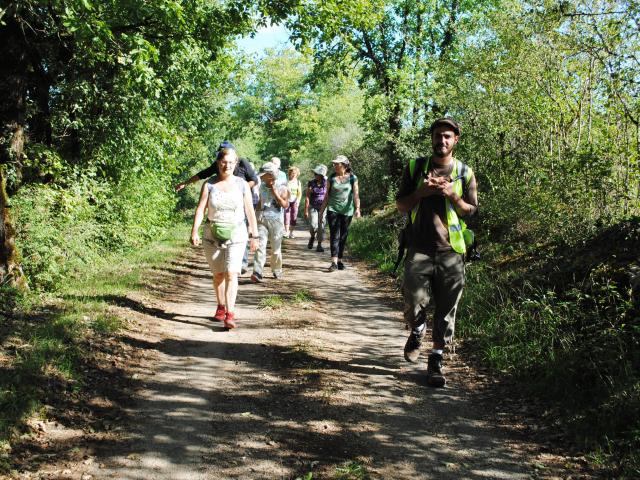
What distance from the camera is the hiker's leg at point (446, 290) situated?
16.5 ft

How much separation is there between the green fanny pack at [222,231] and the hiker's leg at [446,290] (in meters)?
2.67

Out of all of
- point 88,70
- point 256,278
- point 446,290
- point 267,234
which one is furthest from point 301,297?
point 88,70

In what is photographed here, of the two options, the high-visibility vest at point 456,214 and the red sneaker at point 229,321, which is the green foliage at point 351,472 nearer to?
the high-visibility vest at point 456,214

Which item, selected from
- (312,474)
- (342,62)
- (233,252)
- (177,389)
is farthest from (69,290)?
(342,62)

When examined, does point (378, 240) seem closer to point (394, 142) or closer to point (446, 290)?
point (394, 142)

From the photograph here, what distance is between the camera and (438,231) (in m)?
4.99

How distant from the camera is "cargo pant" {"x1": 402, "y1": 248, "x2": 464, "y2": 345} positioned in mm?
5035

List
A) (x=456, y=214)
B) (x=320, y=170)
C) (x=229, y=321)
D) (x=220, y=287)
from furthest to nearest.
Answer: (x=320, y=170)
(x=220, y=287)
(x=229, y=321)
(x=456, y=214)

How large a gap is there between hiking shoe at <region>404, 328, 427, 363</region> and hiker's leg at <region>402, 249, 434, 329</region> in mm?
226

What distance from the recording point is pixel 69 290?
24.7ft

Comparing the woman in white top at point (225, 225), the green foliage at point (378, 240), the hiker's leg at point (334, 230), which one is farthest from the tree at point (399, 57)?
the woman in white top at point (225, 225)

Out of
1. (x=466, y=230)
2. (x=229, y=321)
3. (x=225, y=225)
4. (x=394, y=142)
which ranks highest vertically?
→ (x=394, y=142)

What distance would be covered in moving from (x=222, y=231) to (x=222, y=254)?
1.00 feet

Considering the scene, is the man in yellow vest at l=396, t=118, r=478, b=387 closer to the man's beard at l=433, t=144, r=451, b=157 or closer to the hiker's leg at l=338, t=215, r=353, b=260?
the man's beard at l=433, t=144, r=451, b=157
